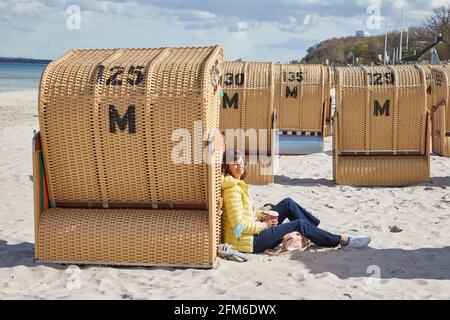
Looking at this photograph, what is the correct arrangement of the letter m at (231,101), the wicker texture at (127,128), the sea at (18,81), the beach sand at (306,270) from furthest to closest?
the sea at (18,81)
the letter m at (231,101)
the wicker texture at (127,128)
the beach sand at (306,270)

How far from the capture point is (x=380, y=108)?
10.1 meters

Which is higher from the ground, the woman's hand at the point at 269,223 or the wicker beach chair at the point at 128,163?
the wicker beach chair at the point at 128,163

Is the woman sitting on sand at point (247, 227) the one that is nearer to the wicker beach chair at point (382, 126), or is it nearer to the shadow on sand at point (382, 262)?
the shadow on sand at point (382, 262)

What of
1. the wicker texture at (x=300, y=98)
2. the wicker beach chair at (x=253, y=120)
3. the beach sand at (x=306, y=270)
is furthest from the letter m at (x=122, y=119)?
the wicker texture at (x=300, y=98)

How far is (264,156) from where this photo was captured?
10508 mm

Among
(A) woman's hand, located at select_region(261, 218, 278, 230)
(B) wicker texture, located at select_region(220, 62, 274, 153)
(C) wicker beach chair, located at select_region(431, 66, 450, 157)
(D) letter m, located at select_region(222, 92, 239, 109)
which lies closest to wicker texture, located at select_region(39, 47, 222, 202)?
(A) woman's hand, located at select_region(261, 218, 278, 230)

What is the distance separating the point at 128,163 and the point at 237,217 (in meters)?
1.15

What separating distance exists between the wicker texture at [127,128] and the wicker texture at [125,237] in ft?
0.59

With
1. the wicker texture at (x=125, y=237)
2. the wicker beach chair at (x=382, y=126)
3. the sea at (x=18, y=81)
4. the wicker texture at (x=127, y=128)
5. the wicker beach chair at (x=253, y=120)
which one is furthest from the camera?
the sea at (x=18, y=81)

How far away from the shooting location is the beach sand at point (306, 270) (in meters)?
4.91

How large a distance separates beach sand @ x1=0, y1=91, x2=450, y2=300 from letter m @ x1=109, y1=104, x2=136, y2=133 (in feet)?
4.18

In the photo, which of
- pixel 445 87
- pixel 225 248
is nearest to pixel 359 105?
pixel 445 87

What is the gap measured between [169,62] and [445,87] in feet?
30.0

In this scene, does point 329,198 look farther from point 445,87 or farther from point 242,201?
point 445,87
